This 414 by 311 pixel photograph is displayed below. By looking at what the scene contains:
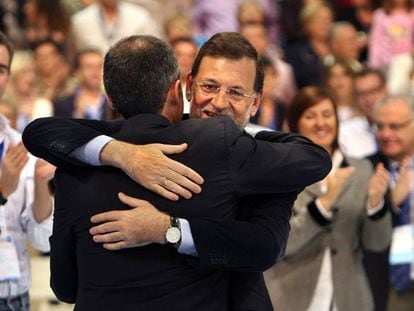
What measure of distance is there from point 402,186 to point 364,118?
2.42 meters

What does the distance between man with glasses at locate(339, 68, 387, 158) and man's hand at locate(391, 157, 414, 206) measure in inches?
65.3

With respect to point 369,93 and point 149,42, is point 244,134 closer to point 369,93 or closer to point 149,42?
point 149,42

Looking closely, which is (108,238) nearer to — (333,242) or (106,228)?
(106,228)

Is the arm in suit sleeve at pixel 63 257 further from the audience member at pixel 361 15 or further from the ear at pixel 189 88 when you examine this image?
the audience member at pixel 361 15

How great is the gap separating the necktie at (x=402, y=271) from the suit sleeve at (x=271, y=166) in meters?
2.99

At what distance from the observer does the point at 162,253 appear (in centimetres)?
343

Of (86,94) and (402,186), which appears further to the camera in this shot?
(86,94)

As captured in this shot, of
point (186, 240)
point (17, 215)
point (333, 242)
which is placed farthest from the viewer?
point (333, 242)

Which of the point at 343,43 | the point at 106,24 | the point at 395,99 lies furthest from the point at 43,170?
the point at 343,43

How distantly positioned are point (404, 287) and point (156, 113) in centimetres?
334

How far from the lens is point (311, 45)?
34.5 ft

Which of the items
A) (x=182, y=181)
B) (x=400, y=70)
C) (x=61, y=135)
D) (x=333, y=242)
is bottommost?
(x=333, y=242)

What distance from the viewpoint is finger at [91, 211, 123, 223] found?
3418 mm

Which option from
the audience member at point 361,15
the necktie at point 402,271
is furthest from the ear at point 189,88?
the audience member at point 361,15
